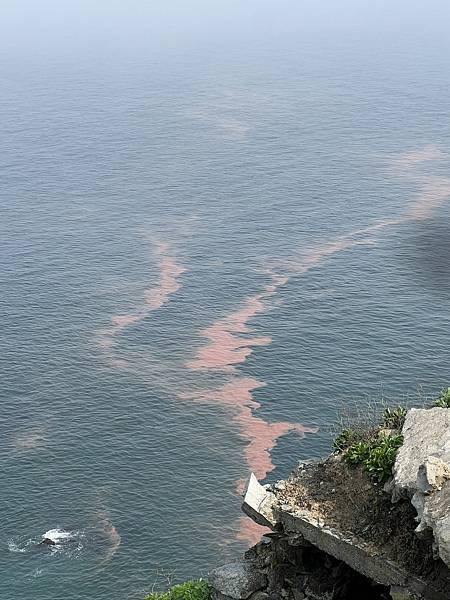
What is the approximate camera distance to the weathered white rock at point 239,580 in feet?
199

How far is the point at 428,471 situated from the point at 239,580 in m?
16.1

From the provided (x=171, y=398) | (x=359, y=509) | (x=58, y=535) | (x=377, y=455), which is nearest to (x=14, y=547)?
(x=58, y=535)

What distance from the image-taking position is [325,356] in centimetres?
16375

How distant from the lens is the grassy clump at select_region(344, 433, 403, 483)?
186ft

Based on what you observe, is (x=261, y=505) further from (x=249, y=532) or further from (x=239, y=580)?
(x=249, y=532)

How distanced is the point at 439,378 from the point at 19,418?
63865 mm

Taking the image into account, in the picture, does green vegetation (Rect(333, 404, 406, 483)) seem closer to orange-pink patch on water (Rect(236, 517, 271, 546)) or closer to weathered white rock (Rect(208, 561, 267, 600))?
weathered white rock (Rect(208, 561, 267, 600))

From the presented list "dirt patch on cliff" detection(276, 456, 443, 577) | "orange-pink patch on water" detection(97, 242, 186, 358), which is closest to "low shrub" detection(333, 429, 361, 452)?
"dirt patch on cliff" detection(276, 456, 443, 577)

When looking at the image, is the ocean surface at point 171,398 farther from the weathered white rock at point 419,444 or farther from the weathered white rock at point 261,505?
the weathered white rock at point 419,444

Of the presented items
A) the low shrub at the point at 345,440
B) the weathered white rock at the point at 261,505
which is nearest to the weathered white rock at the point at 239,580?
the weathered white rock at the point at 261,505

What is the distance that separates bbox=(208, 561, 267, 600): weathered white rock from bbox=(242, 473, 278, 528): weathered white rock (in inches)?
131

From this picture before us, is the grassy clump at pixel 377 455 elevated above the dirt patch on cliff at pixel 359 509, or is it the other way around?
the grassy clump at pixel 377 455

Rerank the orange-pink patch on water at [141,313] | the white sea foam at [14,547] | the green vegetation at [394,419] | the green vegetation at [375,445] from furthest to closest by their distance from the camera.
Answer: the orange-pink patch on water at [141,313]
the white sea foam at [14,547]
the green vegetation at [394,419]
the green vegetation at [375,445]

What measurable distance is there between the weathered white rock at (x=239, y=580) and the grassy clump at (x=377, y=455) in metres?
9.27
